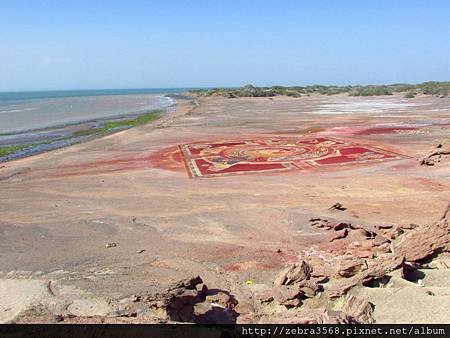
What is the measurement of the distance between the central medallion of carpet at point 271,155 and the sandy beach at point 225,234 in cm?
22

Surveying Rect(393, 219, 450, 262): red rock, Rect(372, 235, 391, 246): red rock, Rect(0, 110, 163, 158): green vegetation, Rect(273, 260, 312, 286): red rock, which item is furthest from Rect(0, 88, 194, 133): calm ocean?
Rect(393, 219, 450, 262): red rock

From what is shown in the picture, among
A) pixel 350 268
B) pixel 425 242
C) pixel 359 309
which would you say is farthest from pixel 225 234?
pixel 359 309

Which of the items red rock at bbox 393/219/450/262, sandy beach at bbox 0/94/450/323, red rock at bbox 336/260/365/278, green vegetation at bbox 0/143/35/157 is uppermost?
red rock at bbox 393/219/450/262

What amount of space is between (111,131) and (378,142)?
29.5 m

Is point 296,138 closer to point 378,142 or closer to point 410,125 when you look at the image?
point 378,142

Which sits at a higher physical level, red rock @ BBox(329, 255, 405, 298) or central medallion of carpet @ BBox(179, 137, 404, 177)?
red rock @ BBox(329, 255, 405, 298)

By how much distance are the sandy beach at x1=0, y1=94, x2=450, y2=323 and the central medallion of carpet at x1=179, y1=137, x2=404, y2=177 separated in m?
0.22

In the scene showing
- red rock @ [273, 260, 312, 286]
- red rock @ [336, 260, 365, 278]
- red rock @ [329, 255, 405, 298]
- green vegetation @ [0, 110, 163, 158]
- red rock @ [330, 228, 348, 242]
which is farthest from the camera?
green vegetation @ [0, 110, 163, 158]

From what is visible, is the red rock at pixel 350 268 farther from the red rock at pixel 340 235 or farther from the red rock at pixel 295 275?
the red rock at pixel 340 235

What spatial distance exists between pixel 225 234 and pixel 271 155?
15038 millimetres

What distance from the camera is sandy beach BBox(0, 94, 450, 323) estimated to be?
818 cm

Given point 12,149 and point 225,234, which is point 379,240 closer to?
point 225,234

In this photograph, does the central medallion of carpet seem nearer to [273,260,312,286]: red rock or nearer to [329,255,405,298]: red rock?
[273,260,312,286]: red rock

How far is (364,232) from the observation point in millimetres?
12234
